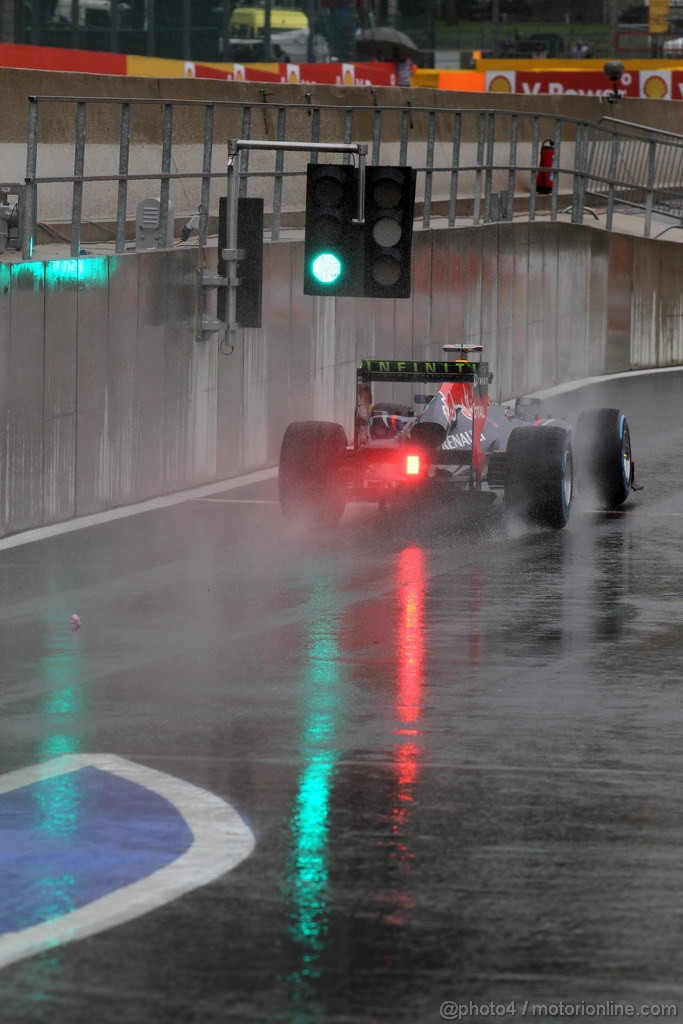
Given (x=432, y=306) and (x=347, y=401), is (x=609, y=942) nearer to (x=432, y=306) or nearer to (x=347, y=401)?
(x=347, y=401)

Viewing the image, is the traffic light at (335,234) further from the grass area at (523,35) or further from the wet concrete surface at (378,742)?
the grass area at (523,35)

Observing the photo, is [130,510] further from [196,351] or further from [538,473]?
[538,473]

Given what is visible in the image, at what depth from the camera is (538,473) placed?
1515cm

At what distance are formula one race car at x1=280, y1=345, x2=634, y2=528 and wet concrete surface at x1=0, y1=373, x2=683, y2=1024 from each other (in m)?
0.28

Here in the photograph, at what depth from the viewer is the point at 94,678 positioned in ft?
33.3

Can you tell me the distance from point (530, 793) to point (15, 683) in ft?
10.3

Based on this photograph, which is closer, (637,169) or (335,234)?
(335,234)

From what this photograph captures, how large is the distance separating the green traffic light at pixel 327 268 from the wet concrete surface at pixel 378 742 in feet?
6.09

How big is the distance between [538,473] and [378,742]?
657 cm

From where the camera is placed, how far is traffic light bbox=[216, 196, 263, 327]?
17172 mm

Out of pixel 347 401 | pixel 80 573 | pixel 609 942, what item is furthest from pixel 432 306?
pixel 609 942

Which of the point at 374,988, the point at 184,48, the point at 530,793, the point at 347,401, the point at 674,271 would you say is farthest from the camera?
the point at 184,48

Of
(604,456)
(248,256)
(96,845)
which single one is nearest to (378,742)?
(96,845)

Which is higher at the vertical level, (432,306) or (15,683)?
(432,306)
